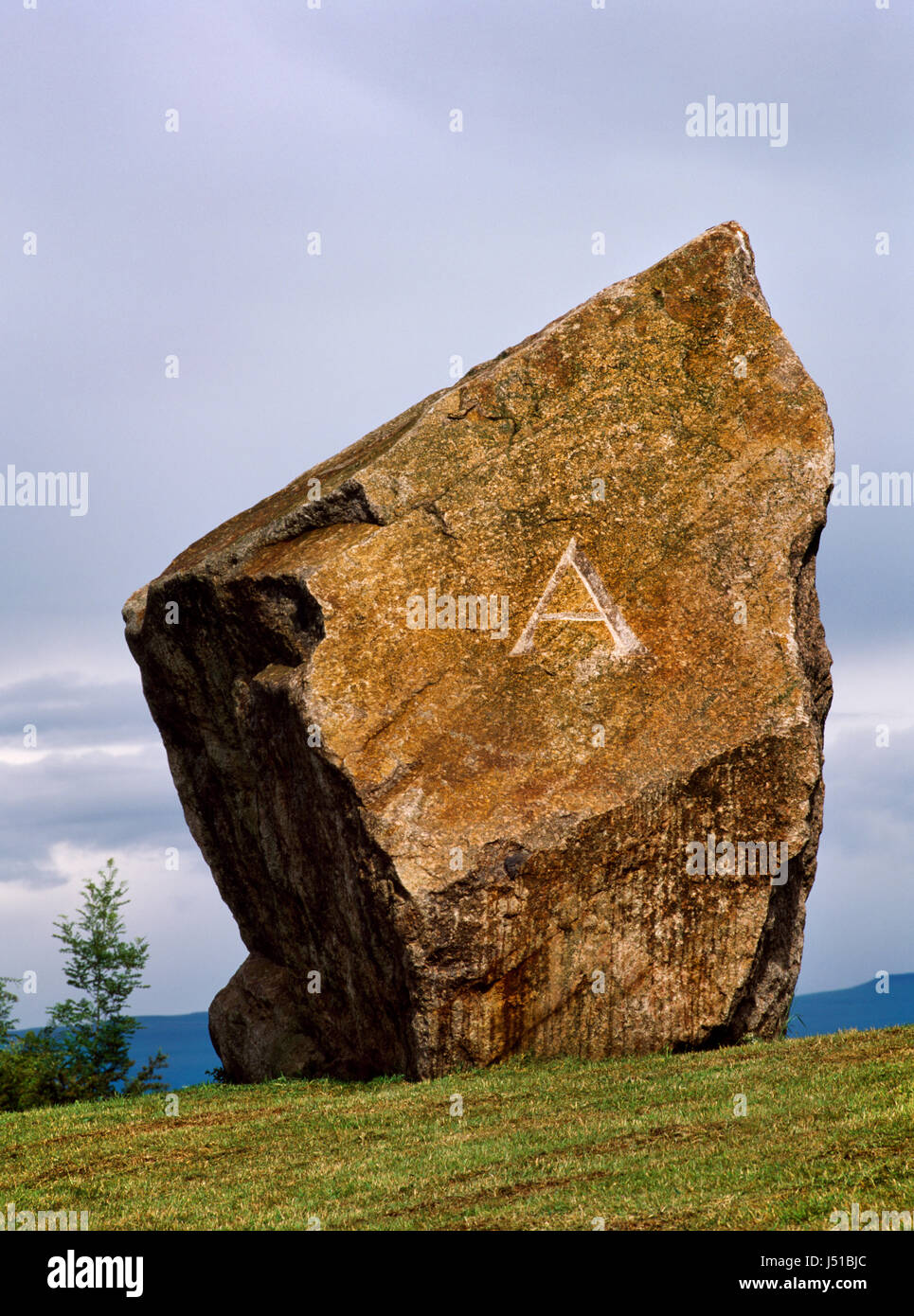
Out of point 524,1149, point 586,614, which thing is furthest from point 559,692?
point 524,1149

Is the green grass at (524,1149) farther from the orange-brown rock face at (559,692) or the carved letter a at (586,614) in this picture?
the carved letter a at (586,614)

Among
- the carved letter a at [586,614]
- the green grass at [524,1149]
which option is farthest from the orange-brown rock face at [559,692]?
the green grass at [524,1149]

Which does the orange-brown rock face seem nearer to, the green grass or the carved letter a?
the carved letter a

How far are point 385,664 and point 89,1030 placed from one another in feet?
63.0

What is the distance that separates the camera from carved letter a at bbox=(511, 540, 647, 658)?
17.2m

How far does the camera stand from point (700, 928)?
16531 millimetres

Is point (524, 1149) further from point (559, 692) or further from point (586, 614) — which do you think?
point (586, 614)

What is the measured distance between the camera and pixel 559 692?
16922 mm

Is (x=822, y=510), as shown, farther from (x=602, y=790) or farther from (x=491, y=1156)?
(x=491, y=1156)

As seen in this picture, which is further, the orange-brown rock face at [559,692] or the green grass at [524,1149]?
the orange-brown rock face at [559,692]

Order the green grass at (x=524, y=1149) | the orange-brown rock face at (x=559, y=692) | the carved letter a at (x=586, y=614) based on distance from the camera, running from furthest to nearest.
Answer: the carved letter a at (x=586, y=614), the orange-brown rock face at (x=559, y=692), the green grass at (x=524, y=1149)

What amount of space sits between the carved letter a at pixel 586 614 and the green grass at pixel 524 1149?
5050 mm

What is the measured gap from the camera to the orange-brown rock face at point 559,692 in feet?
52.5

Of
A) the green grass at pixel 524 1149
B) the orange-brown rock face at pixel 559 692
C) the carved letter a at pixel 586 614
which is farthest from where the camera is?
the carved letter a at pixel 586 614
